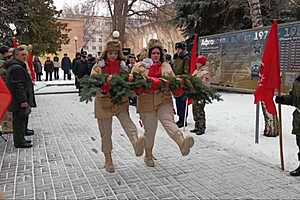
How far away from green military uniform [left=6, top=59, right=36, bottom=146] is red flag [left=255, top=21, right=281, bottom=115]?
3970 mm

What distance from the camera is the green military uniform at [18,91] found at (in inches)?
253

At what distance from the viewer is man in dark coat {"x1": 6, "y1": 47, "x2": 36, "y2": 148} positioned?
642cm

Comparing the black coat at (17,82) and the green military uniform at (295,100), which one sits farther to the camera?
the black coat at (17,82)

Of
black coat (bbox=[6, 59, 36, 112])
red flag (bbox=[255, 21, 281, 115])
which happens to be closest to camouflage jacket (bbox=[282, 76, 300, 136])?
red flag (bbox=[255, 21, 281, 115])

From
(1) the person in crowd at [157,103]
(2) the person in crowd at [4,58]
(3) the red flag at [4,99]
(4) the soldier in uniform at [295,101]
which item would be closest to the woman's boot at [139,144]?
(1) the person in crowd at [157,103]

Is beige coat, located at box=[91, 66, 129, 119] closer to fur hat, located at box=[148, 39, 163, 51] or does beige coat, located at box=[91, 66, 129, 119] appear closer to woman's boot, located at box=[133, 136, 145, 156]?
woman's boot, located at box=[133, 136, 145, 156]

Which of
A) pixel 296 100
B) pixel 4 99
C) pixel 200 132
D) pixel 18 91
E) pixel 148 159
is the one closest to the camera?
pixel 4 99

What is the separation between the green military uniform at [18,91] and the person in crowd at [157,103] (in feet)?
7.94

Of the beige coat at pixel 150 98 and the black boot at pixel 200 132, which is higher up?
the beige coat at pixel 150 98

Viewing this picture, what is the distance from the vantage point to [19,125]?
21.9 feet

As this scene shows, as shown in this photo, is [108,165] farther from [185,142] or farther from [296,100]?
[296,100]

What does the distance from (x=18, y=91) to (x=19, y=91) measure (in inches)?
0.6

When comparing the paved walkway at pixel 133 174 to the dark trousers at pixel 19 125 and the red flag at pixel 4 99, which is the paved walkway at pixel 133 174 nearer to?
the dark trousers at pixel 19 125

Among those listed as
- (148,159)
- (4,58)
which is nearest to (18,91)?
(4,58)
